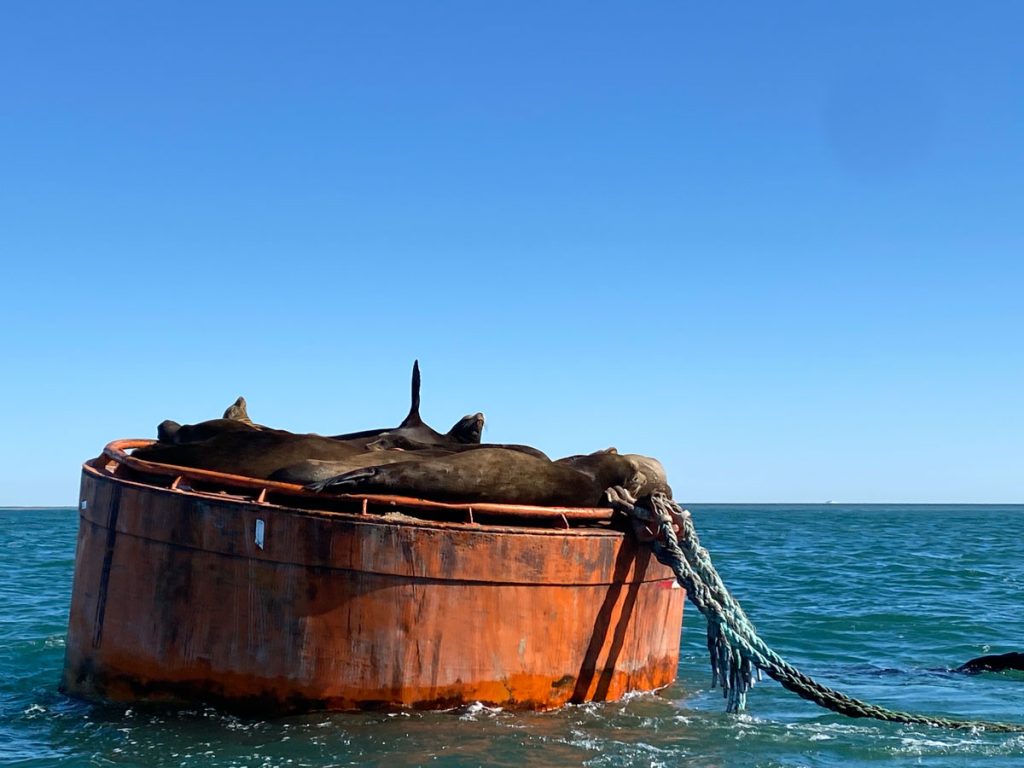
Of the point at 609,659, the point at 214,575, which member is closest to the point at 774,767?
the point at 609,659

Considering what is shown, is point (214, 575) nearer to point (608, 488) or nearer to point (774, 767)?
point (608, 488)

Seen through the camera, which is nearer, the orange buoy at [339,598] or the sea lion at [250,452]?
the orange buoy at [339,598]

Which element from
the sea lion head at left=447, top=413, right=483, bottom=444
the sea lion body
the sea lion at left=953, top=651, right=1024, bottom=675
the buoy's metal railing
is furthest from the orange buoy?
the sea lion at left=953, top=651, right=1024, bottom=675

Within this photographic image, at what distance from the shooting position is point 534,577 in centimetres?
721

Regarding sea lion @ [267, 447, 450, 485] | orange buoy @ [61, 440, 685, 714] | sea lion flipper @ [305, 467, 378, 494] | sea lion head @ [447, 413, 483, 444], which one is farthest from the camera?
sea lion head @ [447, 413, 483, 444]

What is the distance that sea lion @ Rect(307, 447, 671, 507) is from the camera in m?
7.26

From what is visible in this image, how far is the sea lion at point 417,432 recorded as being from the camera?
919 centimetres

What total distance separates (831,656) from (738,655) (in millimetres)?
4594

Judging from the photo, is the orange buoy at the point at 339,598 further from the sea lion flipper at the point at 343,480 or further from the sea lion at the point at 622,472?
the sea lion at the point at 622,472

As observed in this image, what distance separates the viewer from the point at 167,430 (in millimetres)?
8594

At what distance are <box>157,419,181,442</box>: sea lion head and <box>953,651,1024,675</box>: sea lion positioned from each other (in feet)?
25.4

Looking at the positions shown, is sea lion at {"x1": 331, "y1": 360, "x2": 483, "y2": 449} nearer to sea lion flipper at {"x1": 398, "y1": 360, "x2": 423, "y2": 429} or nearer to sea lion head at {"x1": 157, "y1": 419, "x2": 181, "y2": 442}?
sea lion flipper at {"x1": 398, "y1": 360, "x2": 423, "y2": 429}

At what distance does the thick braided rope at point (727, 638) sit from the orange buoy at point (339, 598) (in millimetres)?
317

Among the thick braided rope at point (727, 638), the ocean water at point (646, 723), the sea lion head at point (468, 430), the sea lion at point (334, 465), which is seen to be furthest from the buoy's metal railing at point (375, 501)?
the sea lion head at point (468, 430)
